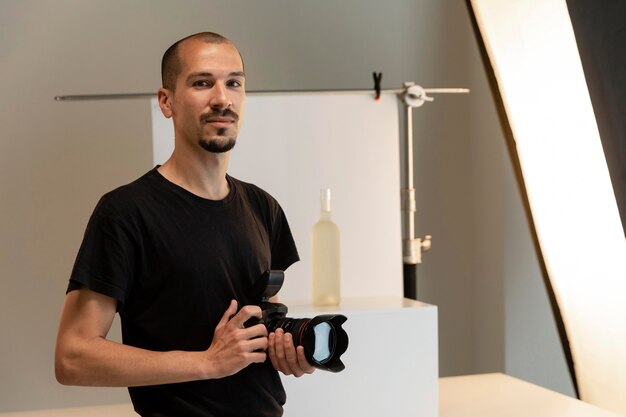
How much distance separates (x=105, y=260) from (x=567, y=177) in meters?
1.30

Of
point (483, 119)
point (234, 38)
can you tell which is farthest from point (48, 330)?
point (483, 119)

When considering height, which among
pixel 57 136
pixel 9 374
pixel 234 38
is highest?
A: pixel 234 38

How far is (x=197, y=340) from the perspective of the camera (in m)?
1.25

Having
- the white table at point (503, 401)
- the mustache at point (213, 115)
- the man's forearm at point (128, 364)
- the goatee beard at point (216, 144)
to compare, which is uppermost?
the mustache at point (213, 115)

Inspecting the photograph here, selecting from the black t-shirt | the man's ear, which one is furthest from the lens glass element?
the man's ear

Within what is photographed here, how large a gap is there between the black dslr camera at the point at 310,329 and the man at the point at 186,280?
17mm

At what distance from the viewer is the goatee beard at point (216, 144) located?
1287 millimetres

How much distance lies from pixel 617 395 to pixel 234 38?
5.57 ft

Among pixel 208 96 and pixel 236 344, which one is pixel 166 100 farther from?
pixel 236 344

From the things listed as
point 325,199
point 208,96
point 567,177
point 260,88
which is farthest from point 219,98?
point 260,88

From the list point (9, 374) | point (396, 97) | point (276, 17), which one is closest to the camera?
point (396, 97)

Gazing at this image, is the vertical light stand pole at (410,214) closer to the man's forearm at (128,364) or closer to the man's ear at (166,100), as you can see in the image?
the man's ear at (166,100)

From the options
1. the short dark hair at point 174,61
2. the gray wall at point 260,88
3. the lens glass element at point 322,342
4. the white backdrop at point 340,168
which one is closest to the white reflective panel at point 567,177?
the white backdrop at point 340,168

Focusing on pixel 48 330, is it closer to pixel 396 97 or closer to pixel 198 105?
pixel 396 97
